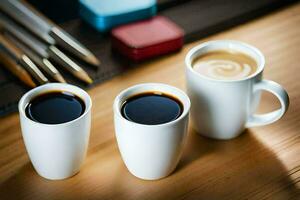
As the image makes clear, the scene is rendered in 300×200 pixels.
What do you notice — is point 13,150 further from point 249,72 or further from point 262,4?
point 262,4

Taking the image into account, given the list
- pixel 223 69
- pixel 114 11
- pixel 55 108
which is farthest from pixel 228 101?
pixel 114 11

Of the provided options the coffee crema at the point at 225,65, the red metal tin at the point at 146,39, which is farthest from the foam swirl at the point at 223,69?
the red metal tin at the point at 146,39

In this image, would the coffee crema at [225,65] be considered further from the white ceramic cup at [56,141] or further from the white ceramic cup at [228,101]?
the white ceramic cup at [56,141]

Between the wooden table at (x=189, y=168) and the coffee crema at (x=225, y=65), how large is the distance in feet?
0.25

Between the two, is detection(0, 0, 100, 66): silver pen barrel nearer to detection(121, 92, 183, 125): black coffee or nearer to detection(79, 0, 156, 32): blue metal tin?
detection(79, 0, 156, 32): blue metal tin

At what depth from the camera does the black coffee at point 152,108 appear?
0.61 m

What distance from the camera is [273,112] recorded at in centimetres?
68

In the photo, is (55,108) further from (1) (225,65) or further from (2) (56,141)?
(1) (225,65)

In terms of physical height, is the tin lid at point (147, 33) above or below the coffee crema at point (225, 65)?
below

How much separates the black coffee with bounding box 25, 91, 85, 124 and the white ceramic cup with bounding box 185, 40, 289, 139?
14cm

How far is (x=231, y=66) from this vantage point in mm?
701

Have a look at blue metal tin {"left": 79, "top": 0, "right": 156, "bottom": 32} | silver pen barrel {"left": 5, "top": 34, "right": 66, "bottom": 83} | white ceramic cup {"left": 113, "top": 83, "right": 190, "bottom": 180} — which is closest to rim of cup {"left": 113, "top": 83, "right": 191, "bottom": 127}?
white ceramic cup {"left": 113, "top": 83, "right": 190, "bottom": 180}

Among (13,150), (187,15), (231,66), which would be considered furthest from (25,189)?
(187,15)

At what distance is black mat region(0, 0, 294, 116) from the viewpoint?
81cm
